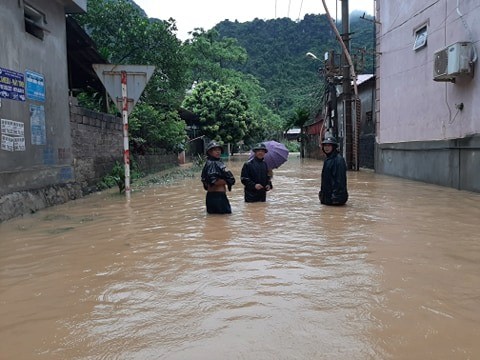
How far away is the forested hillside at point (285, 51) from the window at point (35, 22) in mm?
50876

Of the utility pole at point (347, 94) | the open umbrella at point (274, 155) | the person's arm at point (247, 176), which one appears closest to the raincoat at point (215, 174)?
the person's arm at point (247, 176)

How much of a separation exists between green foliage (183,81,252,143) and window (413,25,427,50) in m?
18.9

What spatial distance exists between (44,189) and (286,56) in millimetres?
62854

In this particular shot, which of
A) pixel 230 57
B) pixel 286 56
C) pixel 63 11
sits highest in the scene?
pixel 286 56

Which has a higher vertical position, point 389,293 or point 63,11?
point 63,11

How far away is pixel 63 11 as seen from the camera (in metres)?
9.76

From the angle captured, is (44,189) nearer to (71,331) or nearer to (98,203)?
(98,203)

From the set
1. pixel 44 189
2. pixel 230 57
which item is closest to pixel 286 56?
pixel 230 57

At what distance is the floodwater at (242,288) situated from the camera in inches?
107

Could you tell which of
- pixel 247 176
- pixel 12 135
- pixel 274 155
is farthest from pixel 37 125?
pixel 274 155

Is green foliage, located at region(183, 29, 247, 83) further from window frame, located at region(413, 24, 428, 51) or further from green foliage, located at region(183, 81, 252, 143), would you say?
window frame, located at region(413, 24, 428, 51)

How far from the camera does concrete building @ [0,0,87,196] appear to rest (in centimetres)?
739

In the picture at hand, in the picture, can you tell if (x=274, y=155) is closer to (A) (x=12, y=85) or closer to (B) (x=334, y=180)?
(B) (x=334, y=180)

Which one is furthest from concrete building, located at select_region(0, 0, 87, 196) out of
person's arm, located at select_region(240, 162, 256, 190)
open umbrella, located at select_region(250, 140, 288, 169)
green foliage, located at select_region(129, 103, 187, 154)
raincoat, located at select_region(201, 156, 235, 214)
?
green foliage, located at select_region(129, 103, 187, 154)
